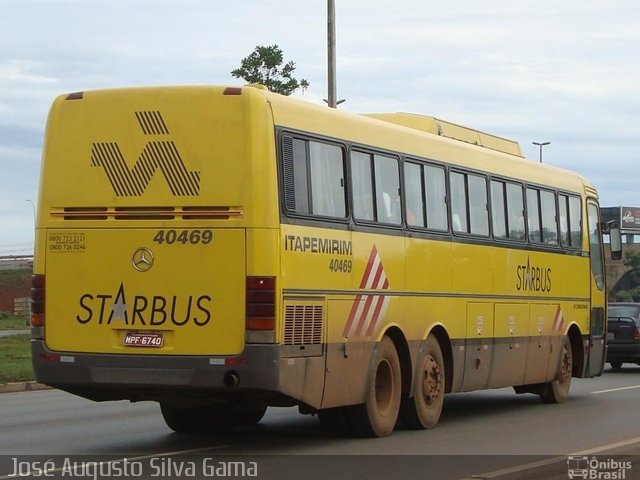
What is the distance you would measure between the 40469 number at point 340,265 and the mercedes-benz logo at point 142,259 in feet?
6.18

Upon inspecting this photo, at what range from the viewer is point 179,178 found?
13.2 metres

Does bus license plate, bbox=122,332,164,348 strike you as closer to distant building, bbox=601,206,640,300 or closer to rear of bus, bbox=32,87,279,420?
rear of bus, bbox=32,87,279,420

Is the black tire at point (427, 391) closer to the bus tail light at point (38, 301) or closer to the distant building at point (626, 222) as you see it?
the bus tail light at point (38, 301)

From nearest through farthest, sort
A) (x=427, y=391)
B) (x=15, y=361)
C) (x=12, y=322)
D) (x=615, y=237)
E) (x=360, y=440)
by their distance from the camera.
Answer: (x=360, y=440) < (x=427, y=391) < (x=615, y=237) < (x=15, y=361) < (x=12, y=322)

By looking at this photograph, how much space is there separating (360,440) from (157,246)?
3200 millimetres

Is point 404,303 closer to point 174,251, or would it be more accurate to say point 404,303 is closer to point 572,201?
point 174,251

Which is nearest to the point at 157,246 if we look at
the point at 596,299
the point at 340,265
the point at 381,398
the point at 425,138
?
the point at 340,265

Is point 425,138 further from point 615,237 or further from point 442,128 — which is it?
point 615,237

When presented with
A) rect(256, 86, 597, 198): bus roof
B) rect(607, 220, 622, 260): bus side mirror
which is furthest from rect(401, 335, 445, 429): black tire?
rect(607, 220, 622, 260): bus side mirror

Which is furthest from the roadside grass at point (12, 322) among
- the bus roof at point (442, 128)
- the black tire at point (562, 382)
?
the bus roof at point (442, 128)

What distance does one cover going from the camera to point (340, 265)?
1427 cm

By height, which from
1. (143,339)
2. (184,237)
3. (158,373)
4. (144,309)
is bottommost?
(158,373)

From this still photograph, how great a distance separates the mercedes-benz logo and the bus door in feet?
35.0

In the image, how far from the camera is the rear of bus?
1287 centimetres
